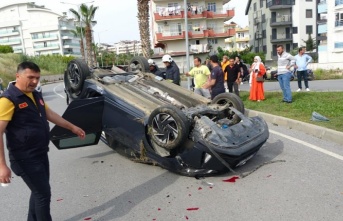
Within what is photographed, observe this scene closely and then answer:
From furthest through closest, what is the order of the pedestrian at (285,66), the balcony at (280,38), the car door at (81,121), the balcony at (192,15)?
the balcony at (280,38) < the balcony at (192,15) < the pedestrian at (285,66) < the car door at (81,121)

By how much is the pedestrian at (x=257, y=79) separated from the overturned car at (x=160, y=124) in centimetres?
463

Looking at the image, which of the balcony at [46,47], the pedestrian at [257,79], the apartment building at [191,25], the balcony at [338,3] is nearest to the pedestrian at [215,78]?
the pedestrian at [257,79]

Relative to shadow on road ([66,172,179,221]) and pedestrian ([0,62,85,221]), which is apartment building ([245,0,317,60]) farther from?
pedestrian ([0,62,85,221])

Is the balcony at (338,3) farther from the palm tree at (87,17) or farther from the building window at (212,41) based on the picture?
the palm tree at (87,17)

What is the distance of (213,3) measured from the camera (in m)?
49.8

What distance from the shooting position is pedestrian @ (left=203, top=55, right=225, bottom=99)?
24.5ft

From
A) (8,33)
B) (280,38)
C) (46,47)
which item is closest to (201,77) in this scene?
(280,38)

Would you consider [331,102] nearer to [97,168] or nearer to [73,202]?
[97,168]

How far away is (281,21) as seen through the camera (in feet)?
177

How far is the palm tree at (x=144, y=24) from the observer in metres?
19.8

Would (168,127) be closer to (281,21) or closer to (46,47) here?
(281,21)

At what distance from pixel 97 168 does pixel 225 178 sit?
215 cm

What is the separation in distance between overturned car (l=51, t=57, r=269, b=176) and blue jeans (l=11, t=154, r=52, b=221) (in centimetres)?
169

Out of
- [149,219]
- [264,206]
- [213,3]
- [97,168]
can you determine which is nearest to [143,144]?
[97,168]
